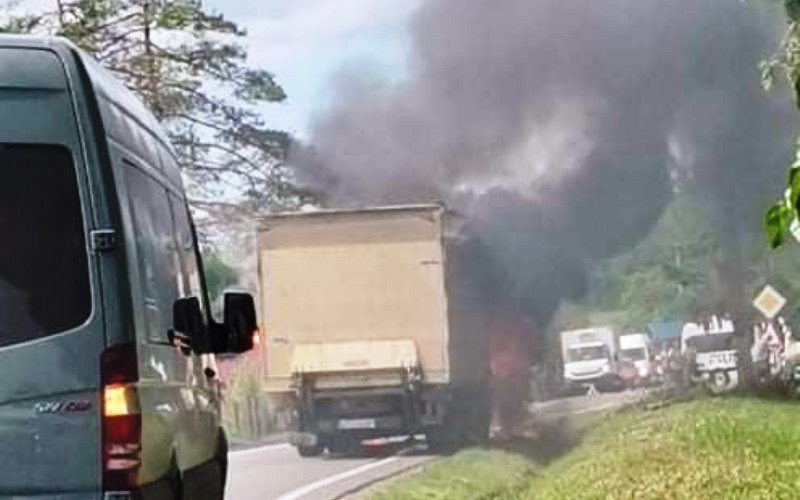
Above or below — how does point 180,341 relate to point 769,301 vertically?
below

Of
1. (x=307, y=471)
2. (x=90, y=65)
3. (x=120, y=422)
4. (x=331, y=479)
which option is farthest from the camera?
(x=307, y=471)

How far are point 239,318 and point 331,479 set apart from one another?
12.8 meters

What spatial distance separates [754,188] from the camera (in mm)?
28484

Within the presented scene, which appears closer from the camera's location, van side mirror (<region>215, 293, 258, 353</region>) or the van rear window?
the van rear window

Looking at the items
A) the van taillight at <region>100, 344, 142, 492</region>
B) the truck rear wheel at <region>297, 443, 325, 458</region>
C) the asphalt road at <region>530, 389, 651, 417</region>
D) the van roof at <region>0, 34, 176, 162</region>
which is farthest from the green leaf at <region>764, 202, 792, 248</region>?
the asphalt road at <region>530, 389, 651, 417</region>

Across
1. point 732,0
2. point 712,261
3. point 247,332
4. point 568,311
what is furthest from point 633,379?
point 247,332

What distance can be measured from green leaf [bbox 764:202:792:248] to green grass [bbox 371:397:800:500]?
370 inches

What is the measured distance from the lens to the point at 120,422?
5.18m

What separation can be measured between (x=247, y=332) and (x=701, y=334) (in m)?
34.9

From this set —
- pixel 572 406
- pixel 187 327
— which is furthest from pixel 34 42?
pixel 572 406

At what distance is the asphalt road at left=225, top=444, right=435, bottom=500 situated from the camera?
18016mm

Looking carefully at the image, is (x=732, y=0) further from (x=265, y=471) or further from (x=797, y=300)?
(x=797, y=300)

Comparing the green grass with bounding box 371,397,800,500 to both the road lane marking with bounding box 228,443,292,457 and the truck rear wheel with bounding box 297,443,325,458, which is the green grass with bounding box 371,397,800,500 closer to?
the truck rear wheel with bounding box 297,443,325,458

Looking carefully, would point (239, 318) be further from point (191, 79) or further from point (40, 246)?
point (191, 79)
